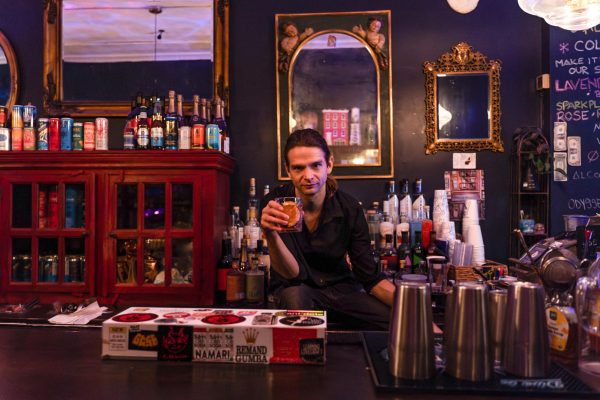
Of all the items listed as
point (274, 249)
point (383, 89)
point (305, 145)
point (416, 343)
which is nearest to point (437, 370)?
point (416, 343)

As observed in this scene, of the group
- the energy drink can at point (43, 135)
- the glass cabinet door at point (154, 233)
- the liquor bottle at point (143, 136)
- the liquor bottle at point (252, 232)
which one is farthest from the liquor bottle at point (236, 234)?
the energy drink can at point (43, 135)

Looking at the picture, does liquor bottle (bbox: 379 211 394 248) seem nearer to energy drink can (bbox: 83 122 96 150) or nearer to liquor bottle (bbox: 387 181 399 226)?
liquor bottle (bbox: 387 181 399 226)

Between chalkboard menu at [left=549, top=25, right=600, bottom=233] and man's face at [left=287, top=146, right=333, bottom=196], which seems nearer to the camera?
man's face at [left=287, top=146, right=333, bottom=196]

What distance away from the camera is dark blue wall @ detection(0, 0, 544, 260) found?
3.21 metres

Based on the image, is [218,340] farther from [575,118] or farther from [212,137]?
[575,118]

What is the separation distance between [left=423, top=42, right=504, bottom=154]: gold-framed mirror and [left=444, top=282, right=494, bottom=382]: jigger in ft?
7.77

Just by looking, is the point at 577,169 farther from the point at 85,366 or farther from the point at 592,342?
the point at 85,366

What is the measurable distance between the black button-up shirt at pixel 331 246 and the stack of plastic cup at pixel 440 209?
0.89 metres

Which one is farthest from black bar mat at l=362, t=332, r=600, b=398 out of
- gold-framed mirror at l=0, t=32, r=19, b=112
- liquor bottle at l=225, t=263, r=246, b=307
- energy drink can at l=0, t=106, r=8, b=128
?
gold-framed mirror at l=0, t=32, r=19, b=112

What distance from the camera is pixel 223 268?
278cm

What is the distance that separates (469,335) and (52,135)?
277cm

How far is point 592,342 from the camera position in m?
1.08

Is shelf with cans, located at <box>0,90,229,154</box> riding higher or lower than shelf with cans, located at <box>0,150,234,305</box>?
higher

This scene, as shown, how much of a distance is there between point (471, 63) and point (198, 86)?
1885mm
